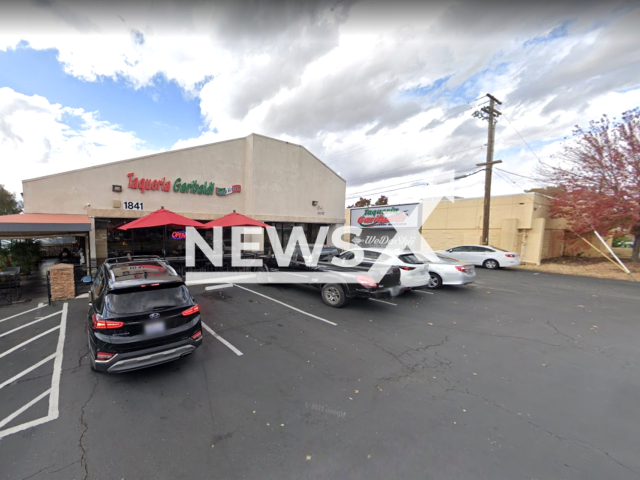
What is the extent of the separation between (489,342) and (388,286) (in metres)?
2.35

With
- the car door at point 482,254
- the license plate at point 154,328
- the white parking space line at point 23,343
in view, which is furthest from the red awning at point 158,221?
the car door at point 482,254

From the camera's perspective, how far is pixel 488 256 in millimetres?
14086

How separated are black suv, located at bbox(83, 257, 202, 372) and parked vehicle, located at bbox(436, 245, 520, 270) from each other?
15.0m

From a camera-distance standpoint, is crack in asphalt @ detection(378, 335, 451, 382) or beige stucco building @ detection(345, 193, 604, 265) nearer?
crack in asphalt @ detection(378, 335, 451, 382)

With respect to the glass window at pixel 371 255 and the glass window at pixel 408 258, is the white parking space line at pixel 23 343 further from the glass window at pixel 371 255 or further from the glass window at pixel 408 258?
the glass window at pixel 408 258

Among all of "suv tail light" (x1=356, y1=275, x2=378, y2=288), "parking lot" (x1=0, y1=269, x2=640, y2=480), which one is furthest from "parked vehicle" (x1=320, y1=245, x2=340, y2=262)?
"parking lot" (x1=0, y1=269, x2=640, y2=480)

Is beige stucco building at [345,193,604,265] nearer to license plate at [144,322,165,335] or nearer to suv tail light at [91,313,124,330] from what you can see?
license plate at [144,322,165,335]

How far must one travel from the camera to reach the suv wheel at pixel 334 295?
264 inches

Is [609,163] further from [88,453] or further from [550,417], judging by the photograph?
[88,453]

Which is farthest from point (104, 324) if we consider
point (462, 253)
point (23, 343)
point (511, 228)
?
point (511, 228)

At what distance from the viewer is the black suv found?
3291mm

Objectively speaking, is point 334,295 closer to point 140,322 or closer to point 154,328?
point 154,328

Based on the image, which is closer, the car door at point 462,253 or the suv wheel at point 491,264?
the suv wheel at point 491,264

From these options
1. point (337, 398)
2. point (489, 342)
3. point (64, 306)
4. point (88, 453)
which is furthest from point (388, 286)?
point (64, 306)
